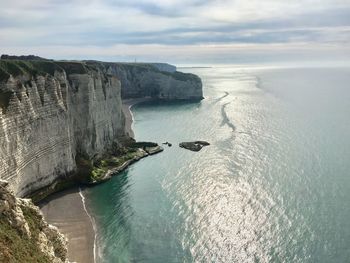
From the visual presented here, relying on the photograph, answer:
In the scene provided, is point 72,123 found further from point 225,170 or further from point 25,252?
point 25,252

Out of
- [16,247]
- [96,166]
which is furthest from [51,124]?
[16,247]

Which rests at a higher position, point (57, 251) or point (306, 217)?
point (57, 251)

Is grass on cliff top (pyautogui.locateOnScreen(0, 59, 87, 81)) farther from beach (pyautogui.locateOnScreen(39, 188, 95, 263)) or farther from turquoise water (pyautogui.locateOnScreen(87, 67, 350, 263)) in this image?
turquoise water (pyautogui.locateOnScreen(87, 67, 350, 263))

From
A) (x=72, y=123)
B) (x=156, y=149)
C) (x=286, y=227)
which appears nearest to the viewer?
(x=286, y=227)

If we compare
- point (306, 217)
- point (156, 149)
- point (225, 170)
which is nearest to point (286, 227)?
point (306, 217)

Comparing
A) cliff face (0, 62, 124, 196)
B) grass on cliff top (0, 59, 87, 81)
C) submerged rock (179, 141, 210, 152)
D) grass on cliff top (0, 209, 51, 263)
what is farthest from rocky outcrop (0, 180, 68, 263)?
submerged rock (179, 141, 210, 152)

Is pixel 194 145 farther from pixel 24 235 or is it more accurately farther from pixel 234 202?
pixel 24 235
